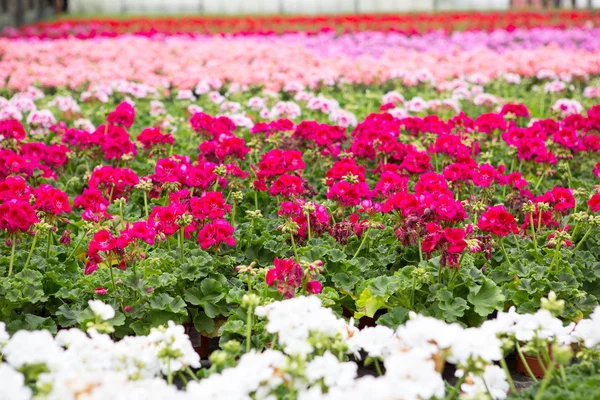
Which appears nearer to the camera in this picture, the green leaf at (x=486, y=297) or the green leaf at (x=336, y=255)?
the green leaf at (x=486, y=297)

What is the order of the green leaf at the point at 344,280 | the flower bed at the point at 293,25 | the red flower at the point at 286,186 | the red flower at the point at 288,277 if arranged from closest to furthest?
the red flower at the point at 288,277 < the green leaf at the point at 344,280 < the red flower at the point at 286,186 < the flower bed at the point at 293,25

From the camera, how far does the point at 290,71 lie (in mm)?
10070

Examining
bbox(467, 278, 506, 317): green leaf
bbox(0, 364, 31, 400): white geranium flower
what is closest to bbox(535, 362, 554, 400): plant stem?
bbox(467, 278, 506, 317): green leaf

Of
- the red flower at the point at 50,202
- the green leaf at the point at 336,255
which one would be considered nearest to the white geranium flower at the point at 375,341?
the green leaf at the point at 336,255

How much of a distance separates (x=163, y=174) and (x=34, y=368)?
2194mm

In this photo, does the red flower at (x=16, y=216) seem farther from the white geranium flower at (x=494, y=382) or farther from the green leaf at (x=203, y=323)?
the white geranium flower at (x=494, y=382)

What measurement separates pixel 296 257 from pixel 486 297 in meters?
0.92

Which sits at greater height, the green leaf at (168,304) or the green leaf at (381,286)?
the green leaf at (381,286)

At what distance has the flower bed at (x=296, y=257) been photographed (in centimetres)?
250

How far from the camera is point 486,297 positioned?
376 centimetres

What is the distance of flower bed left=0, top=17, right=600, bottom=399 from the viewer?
2.50m

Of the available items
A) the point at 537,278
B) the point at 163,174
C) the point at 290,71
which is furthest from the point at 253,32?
the point at 537,278

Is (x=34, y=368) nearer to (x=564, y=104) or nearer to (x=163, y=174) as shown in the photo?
(x=163, y=174)

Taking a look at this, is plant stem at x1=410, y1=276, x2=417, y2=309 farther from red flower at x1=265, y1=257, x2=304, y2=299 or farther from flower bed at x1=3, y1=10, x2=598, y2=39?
flower bed at x1=3, y1=10, x2=598, y2=39
